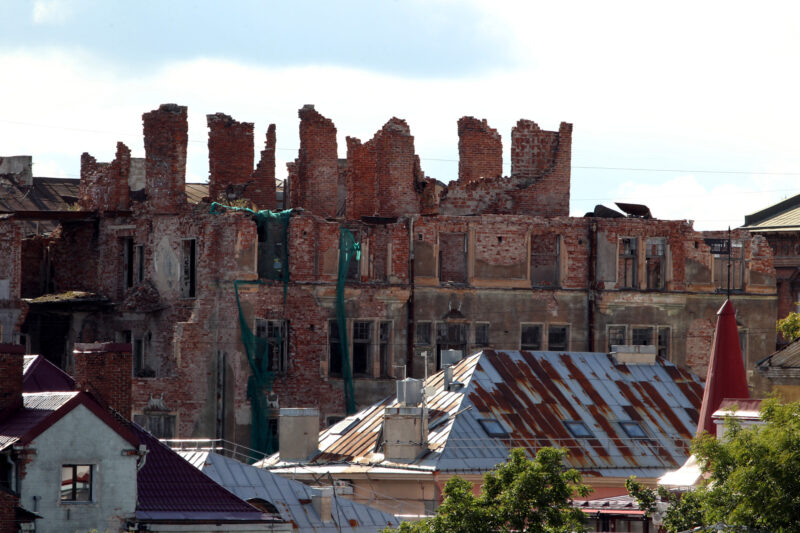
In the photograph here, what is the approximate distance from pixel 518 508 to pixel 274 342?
26.9 metres

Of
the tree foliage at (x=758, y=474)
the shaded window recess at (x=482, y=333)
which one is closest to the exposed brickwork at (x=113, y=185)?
the shaded window recess at (x=482, y=333)

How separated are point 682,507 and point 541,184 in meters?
31.9

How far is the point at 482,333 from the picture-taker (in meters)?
64.2

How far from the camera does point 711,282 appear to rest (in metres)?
67.3

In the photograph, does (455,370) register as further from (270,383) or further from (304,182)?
(304,182)

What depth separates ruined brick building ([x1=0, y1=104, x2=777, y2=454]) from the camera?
60.2 m

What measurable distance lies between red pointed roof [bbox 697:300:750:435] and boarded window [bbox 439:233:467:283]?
838 inches

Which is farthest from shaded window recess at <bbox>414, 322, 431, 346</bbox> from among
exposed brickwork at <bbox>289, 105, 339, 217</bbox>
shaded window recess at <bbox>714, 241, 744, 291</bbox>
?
shaded window recess at <bbox>714, 241, 744, 291</bbox>

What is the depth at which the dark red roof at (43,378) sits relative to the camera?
38500mm

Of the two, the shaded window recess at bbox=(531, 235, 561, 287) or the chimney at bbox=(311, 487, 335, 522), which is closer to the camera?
the chimney at bbox=(311, 487, 335, 522)

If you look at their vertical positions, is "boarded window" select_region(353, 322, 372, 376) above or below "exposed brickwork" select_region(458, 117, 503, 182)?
below

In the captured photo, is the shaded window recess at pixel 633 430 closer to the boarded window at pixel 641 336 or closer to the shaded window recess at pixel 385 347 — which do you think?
the shaded window recess at pixel 385 347

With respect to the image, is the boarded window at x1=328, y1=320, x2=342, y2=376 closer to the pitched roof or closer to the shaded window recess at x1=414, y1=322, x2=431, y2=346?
the shaded window recess at x1=414, y1=322, x2=431, y2=346

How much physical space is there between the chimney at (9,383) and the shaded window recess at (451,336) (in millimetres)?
28551
